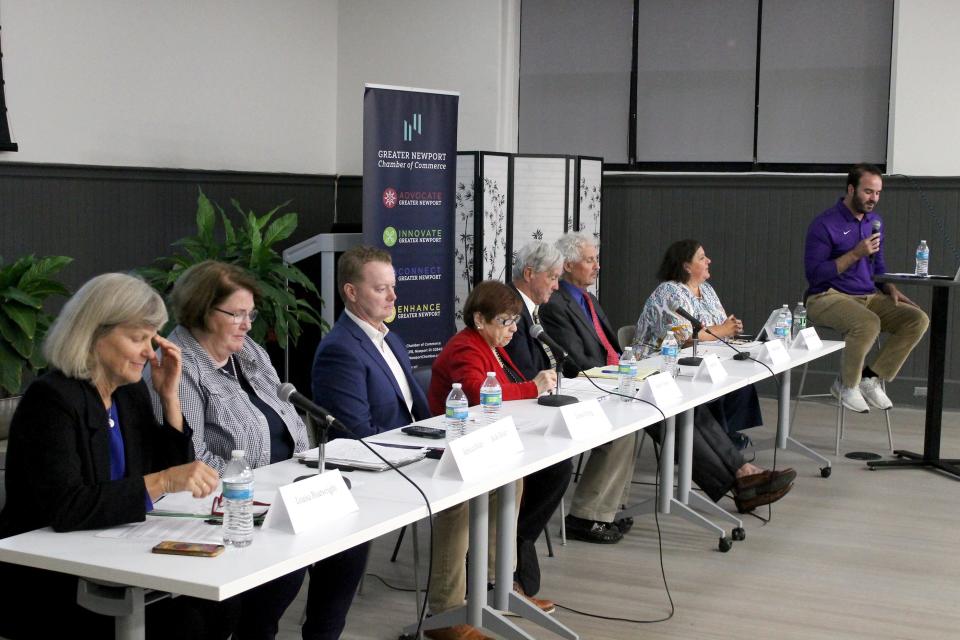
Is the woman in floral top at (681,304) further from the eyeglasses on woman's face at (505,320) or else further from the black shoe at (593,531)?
the eyeglasses on woman's face at (505,320)

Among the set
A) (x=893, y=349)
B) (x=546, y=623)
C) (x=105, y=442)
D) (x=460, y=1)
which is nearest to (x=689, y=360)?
(x=546, y=623)

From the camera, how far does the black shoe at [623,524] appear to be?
4.69m

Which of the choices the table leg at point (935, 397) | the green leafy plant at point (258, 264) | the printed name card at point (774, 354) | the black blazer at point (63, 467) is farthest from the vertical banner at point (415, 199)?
the black blazer at point (63, 467)

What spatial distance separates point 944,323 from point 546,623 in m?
3.42

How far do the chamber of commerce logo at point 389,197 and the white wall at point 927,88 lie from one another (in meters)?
3.44

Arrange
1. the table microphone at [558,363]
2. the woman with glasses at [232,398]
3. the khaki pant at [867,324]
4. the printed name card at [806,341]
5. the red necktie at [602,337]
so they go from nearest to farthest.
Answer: the woman with glasses at [232,398] → the table microphone at [558,363] → the red necktie at [602,337] → the printed name card at [806,341] → the khaki pant at [867,324]

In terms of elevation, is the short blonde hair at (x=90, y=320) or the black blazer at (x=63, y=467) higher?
the short blonde hair at (x=90, y=320)

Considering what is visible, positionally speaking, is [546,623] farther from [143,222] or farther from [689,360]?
[143,222]

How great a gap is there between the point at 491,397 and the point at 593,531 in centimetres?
127

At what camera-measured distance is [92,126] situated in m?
6.91

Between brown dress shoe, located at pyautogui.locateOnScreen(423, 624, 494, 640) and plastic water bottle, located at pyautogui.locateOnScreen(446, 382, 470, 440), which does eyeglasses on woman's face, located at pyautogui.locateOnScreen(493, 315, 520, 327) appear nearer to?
plastic water bottle, located at pyautogui.locateOnScreen(446, 382, 470, 440)

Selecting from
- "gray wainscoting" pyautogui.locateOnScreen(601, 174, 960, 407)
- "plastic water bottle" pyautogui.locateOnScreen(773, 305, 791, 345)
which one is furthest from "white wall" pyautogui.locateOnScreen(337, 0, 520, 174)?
"plastic water bottle" pyautogui.locateOnScreen(773, 305, 791, 345)

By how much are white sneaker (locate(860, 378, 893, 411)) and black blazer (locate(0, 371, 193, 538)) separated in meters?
5.12

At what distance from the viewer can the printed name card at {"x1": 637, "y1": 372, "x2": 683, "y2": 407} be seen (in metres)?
3.94
